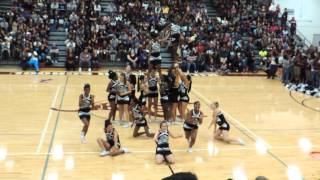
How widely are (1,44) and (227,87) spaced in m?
12.5

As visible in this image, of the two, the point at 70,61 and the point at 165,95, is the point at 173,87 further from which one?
the point at 70,61

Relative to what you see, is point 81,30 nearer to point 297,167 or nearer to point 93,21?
point 93,21

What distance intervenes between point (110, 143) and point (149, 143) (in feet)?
4.39

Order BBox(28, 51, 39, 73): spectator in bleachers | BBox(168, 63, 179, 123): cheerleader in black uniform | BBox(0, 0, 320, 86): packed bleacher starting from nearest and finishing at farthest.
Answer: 1. BBox(168, 63, 179, 123): cheerleader in black uniform
2. BBox(28, 51, 39, 73): spectator in bleachers
3. BBox(0, 0, 320, 86): packed bleacher

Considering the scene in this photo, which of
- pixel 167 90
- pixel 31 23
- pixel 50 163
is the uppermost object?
pixel 31 23

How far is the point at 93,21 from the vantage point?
91.5ft

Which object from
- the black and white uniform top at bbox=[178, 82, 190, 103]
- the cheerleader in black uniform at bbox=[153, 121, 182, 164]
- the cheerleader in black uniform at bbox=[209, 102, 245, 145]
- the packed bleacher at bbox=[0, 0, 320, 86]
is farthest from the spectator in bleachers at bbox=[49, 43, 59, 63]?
the cheerleader in black uniform at bbox=[153, 121, 182, 164]

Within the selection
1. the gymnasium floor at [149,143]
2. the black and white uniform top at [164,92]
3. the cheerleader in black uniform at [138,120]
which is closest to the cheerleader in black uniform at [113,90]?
the gymnasium floor at [149,143]

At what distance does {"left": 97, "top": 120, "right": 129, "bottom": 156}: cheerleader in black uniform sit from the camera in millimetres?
10734

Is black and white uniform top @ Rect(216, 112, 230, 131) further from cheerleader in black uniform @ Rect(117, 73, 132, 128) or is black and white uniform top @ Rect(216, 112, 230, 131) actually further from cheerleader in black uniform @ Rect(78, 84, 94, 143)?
cheerleader in black uniform @ Rect(78, 84, 94, 143)

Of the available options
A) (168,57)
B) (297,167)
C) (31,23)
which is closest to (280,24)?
(168,57)

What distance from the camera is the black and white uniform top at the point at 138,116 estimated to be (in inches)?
485

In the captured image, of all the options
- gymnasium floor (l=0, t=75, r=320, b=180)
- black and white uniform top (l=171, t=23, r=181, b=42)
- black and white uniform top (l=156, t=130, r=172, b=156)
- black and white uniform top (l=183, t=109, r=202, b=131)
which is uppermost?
black and white uniform top (l=171, t=23, r=181, b=42)

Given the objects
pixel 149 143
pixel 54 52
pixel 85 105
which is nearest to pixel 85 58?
pixel 54 52
